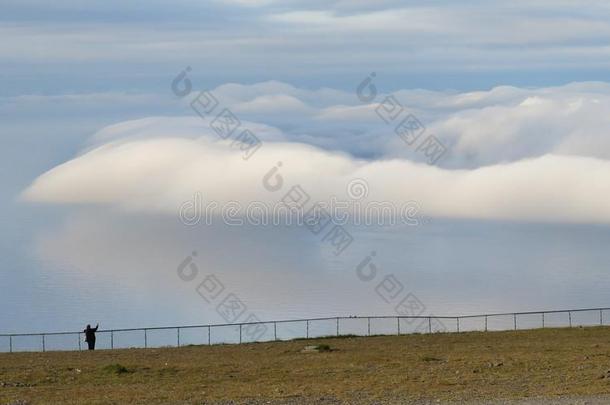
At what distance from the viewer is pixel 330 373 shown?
3597 centimetres

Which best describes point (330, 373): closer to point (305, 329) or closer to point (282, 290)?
point (305, 329)

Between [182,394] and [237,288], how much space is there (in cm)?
11879

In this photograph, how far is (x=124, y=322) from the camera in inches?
5108

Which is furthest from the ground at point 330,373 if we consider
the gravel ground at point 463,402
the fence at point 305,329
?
the fence at point 305,329

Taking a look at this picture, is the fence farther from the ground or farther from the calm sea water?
the ground

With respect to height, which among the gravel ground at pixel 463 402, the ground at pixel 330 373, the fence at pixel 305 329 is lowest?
the gravel ground at pixel 463 402

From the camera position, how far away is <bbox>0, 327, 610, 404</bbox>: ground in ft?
99.7

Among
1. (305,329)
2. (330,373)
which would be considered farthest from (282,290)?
(330,373)

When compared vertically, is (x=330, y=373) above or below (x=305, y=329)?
below

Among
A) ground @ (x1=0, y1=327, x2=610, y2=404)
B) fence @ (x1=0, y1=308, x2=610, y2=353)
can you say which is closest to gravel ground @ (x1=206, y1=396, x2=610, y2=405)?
ground @ (x1=0, y1=327, x2=610, y2=404)

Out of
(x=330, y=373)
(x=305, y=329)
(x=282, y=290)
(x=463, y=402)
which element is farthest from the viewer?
(x=282, y=290)

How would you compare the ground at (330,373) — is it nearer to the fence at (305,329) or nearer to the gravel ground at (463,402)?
the gravel ground at (463,402)

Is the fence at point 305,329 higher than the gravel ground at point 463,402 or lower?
higher

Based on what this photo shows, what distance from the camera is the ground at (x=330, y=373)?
30.4 metres
